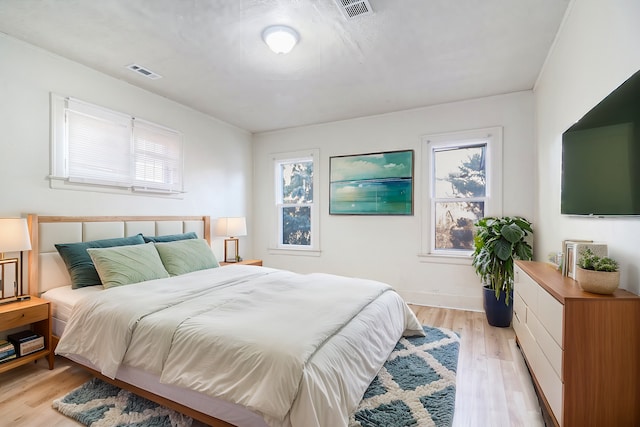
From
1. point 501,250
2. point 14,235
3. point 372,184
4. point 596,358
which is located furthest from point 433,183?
point 14,235

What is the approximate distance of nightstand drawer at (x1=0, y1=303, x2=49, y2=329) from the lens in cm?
217

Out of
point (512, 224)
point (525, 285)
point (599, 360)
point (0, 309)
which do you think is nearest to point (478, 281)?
point (512, 224)

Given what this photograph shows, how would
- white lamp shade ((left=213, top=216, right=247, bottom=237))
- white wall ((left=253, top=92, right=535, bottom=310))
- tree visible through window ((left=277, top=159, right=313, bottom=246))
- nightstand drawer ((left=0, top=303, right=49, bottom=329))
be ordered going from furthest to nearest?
tree visible through window ((left=277, top=159, right=313, bottom=246)), white lamp shade ((left=213, top=216, right=247, bottom=237)), white wall ((left=253, top=92, right=535, bottom=310)), nightstand drawer ((left=0, top=303, right=49, bottom=329))

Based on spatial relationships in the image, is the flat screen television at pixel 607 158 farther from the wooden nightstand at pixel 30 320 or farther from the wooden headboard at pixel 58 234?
the wooden headboard at pixel 58 234

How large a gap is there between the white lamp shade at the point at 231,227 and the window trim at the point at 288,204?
865 millimetres

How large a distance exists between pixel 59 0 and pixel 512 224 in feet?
14.3

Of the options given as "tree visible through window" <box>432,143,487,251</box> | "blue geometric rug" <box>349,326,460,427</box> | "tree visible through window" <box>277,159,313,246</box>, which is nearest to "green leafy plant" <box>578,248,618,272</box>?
"blue geometric rug" <box>349,326,460,427</box>

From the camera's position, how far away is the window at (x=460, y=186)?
148 inches

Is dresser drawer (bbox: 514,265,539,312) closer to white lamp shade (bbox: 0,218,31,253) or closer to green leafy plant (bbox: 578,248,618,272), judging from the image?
green leafy plant (bbox: 578,248,618,272)

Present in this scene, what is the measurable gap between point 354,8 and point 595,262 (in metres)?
2.09

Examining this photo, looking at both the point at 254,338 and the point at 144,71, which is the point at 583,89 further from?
the point at 144,71

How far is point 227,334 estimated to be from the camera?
Answer: 1666mm

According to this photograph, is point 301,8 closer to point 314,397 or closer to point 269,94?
point 269,94

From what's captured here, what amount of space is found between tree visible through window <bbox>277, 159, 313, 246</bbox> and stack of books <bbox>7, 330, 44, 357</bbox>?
3.22 m
